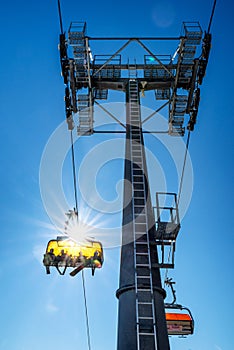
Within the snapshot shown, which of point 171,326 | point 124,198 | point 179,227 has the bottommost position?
point 171,326

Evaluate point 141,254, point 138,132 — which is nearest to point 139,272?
point 141,254

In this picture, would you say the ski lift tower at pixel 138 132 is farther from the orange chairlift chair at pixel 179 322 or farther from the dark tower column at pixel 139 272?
the orange chairlift chair at pixel 179 322

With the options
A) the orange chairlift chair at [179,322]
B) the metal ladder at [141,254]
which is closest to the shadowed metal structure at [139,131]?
the metal ladder at [141,254]

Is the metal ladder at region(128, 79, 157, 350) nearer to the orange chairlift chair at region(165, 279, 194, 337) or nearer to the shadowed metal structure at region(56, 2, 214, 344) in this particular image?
the shadowed metal structure at region(56, 2, 214, 344)

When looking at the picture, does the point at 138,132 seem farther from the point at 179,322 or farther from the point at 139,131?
the point at 179,322

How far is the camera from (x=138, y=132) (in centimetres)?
1265

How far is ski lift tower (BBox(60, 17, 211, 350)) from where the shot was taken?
26.2 feet

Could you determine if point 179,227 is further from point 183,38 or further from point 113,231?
point 183,38

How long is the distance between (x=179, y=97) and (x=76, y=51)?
492 centimetres

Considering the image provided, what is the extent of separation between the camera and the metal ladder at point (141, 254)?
7.64 m

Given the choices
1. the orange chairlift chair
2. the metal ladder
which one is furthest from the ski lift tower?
the orange chairlift chair

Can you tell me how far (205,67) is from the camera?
13992mm

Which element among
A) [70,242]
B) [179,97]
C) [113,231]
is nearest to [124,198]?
[113,231]

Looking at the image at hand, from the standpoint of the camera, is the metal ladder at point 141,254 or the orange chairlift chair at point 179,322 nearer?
the metal ladder at point 141,254
